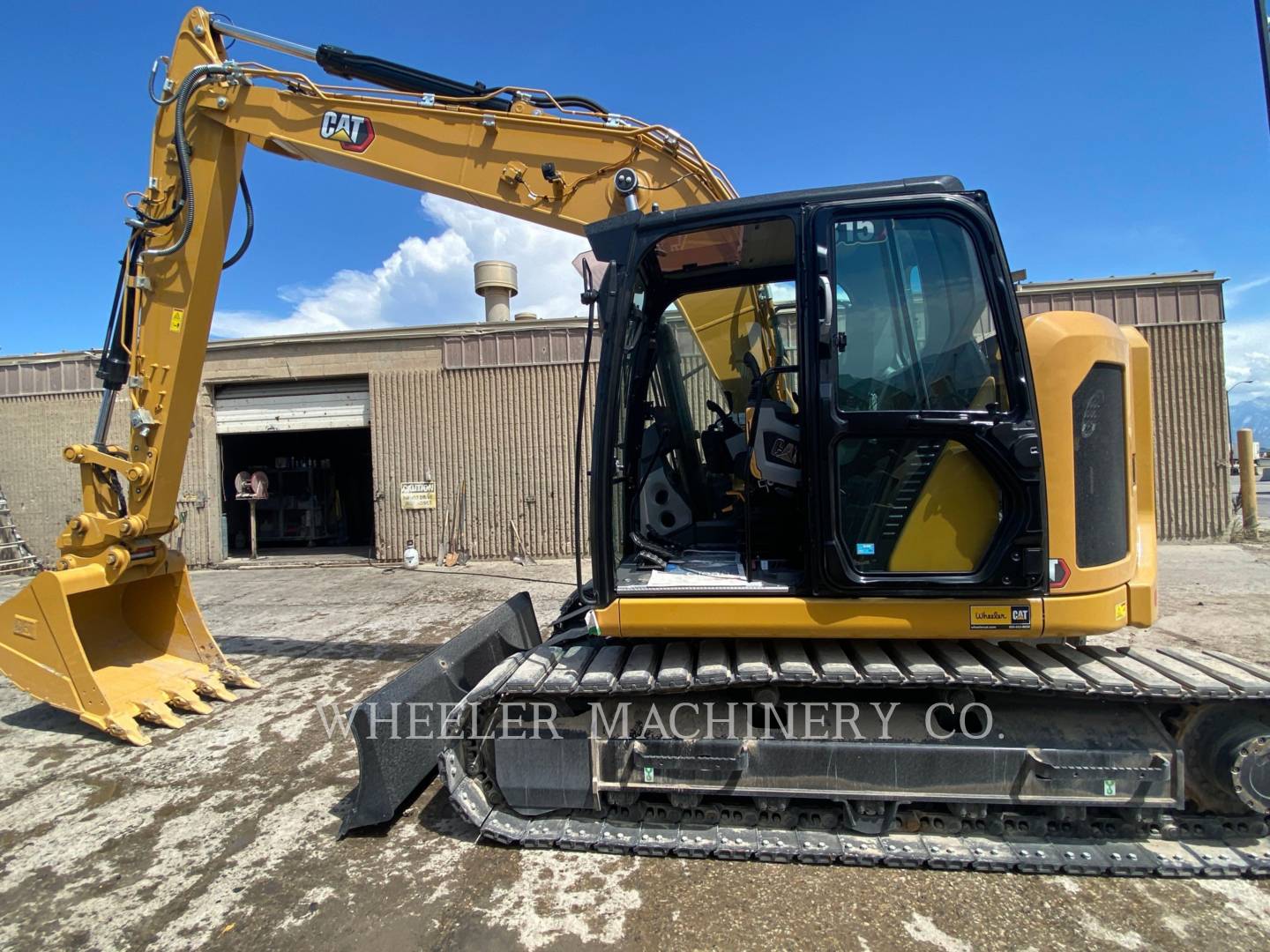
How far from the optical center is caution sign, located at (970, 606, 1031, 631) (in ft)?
8.78

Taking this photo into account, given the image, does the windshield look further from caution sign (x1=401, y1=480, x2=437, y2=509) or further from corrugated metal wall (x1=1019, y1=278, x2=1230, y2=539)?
caution sign (x1=401, y1=480, x2=437, y2=509)

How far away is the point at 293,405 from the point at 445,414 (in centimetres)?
325

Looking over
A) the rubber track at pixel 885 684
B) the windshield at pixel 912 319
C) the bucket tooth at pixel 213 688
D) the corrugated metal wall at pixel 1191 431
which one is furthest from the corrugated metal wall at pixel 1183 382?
the bucket tooth at pixel 213 688

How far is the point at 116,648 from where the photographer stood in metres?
4.78

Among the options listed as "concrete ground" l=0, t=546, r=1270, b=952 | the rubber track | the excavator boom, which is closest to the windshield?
the rubber track

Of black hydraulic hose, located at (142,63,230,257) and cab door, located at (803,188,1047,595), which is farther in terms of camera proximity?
black hydraulic hose, located at (142,63,230,257)

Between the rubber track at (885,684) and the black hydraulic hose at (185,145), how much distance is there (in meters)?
3.86

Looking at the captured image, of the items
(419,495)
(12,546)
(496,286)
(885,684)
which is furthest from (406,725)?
(12,546)

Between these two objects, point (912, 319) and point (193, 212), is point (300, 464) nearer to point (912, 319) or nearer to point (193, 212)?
point (193, 212)

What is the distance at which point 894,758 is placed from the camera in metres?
2.72

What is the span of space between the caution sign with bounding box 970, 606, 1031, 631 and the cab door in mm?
75

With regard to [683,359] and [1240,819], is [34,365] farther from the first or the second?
[1240,819]

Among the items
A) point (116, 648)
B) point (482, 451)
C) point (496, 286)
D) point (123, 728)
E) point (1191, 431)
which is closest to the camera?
point (123, 728)

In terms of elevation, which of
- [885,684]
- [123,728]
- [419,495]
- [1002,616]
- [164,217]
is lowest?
[123,728]
